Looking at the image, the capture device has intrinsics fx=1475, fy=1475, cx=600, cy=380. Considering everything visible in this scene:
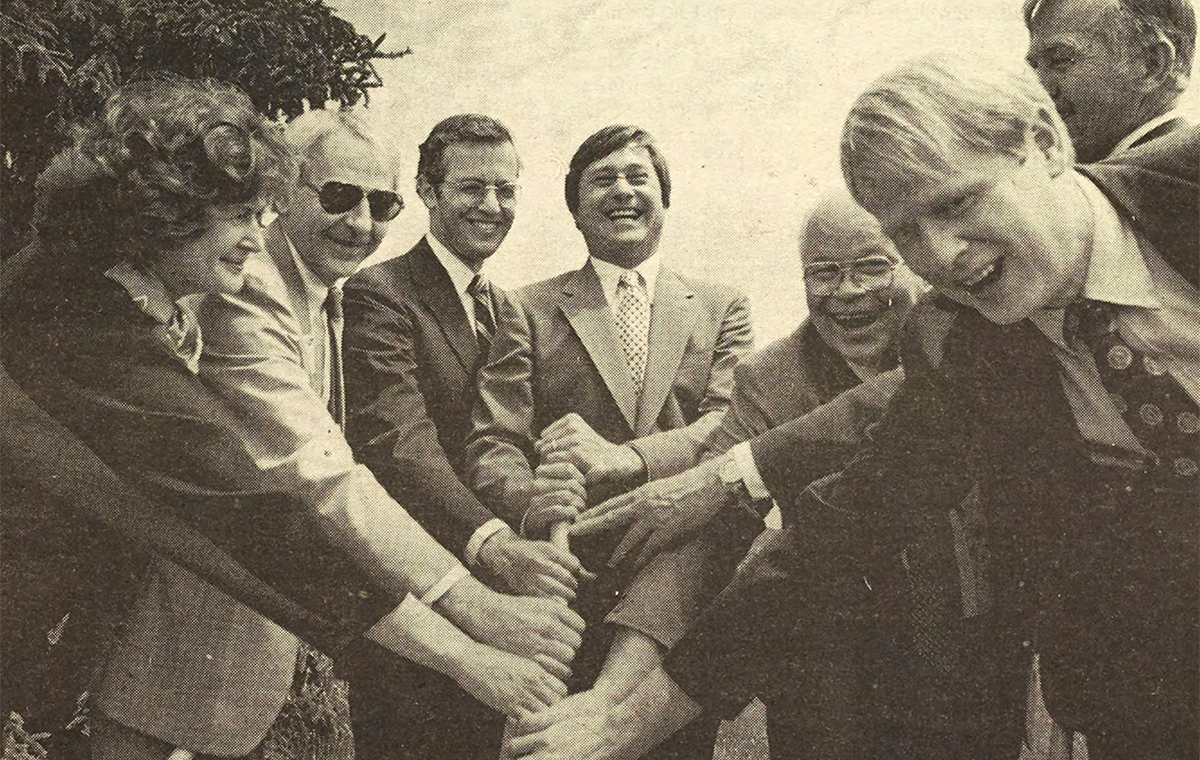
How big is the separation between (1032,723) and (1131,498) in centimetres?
70

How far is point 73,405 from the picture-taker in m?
4.36

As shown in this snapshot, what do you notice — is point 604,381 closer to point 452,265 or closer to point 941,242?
point 452,265

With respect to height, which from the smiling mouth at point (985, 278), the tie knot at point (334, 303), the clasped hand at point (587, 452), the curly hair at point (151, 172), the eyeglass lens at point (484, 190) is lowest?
the clasped hand at point (587, 452)

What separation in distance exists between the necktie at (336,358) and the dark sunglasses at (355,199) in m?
0.25

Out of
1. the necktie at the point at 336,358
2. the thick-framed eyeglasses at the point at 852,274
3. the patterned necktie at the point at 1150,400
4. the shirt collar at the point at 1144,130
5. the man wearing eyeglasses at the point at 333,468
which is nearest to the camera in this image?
the patterned necktie at the point at 1150,400

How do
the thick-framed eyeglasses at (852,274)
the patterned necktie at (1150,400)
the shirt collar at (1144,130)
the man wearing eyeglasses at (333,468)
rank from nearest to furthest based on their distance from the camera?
the patterned necktie at (1150,400)
the shirt collar at (1144,130)
the thick-framed eyeglasses at (852,274)
the man wearing eyeglasses at (333,468)

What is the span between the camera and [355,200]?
4.48 m

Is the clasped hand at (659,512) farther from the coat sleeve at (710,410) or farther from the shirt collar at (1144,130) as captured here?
the shirt collar at (1144,130)

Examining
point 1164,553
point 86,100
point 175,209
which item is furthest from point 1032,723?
point 86,100

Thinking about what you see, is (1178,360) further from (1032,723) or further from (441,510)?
(441,510)

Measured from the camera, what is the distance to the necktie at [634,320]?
4.37 metres

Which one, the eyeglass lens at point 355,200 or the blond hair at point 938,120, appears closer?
the blond hair at point 938,120

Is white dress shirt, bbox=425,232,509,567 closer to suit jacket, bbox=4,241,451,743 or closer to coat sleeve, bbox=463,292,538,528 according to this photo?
coat sleeve, bbox=463,292,538,528

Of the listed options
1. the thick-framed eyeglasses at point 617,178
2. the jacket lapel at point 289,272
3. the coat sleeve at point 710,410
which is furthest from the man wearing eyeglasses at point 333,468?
the thick-framed eyeglasses at point 617,178
